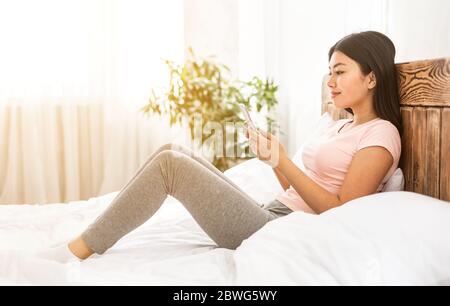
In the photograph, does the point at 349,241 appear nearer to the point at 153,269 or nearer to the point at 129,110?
the point at 153,269

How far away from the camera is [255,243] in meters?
1.07

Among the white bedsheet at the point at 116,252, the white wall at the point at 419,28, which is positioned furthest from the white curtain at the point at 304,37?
the white bedsheet at the point at 116,252

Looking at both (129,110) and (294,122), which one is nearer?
(294,122)

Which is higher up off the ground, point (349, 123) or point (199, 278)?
point (349, 123)

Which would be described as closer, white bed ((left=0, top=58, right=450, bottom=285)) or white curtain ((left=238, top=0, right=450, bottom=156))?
white bed ((left=0, top=58, right=450, bottom=285))

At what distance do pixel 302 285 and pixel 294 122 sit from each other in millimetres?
1986

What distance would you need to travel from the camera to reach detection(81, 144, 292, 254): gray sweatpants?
125 cm

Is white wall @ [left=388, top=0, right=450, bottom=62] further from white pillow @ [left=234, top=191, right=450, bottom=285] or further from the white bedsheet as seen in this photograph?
the white bedsheet

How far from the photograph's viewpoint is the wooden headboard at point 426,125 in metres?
1.22

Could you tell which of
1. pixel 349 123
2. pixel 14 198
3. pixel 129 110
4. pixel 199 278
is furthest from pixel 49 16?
pixel 199 278

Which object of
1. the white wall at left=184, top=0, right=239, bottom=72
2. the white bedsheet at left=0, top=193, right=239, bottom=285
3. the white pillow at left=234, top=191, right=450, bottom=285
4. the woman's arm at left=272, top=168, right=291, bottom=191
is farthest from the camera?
A: the white wall at left=184, top=0, right=239, bottom=72

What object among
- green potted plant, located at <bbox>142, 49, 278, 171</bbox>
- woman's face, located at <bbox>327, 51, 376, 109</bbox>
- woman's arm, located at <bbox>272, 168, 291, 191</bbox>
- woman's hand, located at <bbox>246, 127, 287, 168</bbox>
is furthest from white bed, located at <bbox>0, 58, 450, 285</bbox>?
green potted plant, located at <bbox>142, 49, 278, 171</bbox>

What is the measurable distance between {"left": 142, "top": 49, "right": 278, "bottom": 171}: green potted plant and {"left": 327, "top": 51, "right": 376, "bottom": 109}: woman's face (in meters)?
1.45

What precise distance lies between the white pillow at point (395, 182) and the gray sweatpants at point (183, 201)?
0.36 m
